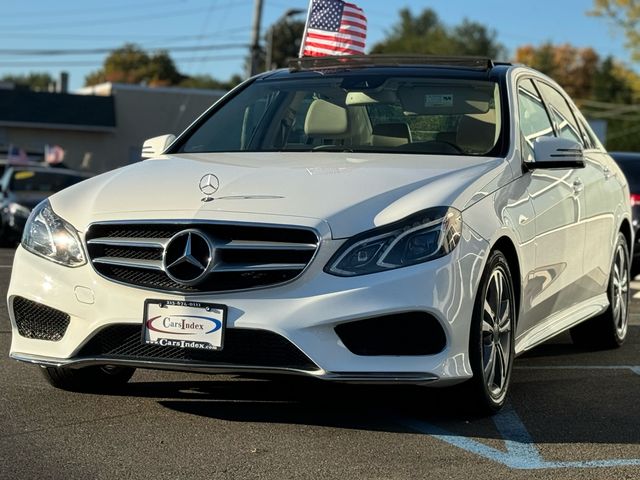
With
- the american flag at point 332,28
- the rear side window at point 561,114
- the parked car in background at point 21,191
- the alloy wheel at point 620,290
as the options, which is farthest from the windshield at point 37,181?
the rear side window at point 561,114

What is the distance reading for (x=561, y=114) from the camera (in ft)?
24.6

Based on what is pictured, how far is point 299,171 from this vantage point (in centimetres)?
548

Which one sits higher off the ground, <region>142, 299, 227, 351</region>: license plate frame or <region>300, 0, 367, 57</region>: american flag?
<region>300, 0, 367, 57</region>: american flag

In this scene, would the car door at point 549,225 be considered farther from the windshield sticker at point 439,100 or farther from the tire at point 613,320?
the tire at point 613,320

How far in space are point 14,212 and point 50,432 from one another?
16117mm

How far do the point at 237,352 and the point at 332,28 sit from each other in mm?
9555

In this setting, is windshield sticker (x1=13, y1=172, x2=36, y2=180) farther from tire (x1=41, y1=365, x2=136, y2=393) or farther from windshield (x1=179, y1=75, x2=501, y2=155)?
tire (x1=41, y1=365, x2=136, y2=393)

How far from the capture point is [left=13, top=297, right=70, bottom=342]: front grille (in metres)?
5.27

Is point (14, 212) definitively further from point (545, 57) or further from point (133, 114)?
point (545, 57)

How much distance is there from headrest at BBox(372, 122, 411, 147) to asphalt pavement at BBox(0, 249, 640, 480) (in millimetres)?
1276

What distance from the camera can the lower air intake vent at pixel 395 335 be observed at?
4867 millimetres

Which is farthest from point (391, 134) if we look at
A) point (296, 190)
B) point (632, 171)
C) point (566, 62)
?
point (566, 62)

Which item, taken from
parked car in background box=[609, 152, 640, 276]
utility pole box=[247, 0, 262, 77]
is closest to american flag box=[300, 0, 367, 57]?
parked car in background box=[609, 152, 640, 276]

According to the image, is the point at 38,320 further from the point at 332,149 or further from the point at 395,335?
the point at 332,149
